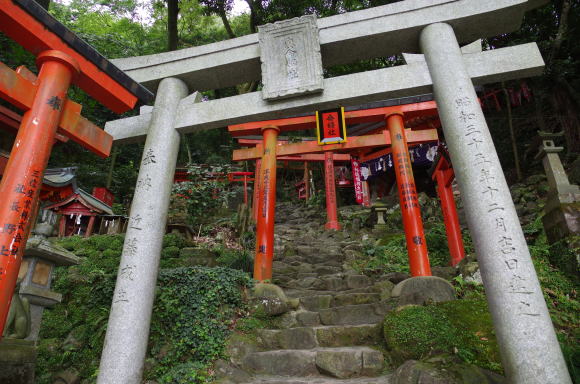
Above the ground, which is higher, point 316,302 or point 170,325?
point 316,302

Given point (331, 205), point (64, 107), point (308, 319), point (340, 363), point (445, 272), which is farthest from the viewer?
point (331, 205)

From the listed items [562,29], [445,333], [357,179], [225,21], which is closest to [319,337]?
[445,333]

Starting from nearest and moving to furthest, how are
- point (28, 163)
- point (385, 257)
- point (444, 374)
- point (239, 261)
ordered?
1. point (444, 374)
2. point (28, 163)
3. point (239, 261)
4. point (385, 257)

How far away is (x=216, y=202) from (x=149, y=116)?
817cm

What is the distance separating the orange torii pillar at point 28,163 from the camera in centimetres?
294

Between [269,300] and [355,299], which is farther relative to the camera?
[355,299]

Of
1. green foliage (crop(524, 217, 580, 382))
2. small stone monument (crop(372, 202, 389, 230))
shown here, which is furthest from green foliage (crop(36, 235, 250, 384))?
small stone monument (crop(372, 202, 389, 230))

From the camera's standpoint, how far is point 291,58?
176 inches

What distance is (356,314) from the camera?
5227 mm

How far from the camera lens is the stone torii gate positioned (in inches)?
116

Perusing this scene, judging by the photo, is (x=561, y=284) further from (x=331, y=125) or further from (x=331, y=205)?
(x=331, y=205)

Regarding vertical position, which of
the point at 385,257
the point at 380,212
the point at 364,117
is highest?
the point at 364,117

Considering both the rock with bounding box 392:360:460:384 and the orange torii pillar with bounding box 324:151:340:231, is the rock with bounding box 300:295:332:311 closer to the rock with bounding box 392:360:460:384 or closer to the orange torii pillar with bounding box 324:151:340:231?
the rock with bounding box 392:360:460:384

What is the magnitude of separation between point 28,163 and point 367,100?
11.8 ft
